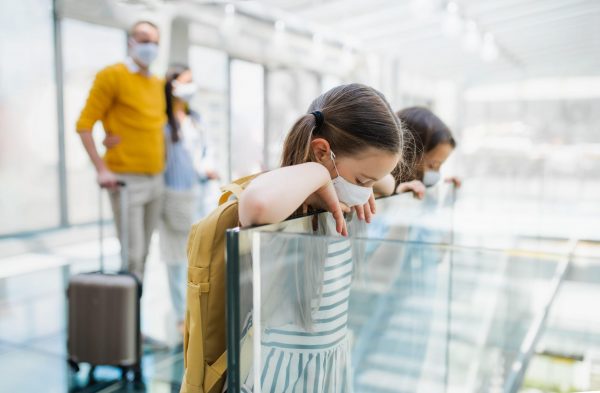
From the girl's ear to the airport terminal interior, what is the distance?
17mm

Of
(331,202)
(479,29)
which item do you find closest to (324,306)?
(331,202)

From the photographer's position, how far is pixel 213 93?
813 centimetres

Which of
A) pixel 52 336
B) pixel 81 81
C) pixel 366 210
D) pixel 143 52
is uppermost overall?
pixel 81 81

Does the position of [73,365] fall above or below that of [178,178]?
below

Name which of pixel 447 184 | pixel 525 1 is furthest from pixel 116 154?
pixel 525 1

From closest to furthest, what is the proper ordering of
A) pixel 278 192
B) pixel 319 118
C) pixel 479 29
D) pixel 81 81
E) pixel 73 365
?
pixel 278 192 < pixel 319 118 < pixel 73 365 < pixel 81 81 < pixel 479 29

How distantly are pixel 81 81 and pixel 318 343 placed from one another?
6642 millimetres

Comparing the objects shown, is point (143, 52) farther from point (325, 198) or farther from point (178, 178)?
point (325, 198)

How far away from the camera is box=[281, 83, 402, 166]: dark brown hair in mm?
1298

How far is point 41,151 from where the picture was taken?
6.78m

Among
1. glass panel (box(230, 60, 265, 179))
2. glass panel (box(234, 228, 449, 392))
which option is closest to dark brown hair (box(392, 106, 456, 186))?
glass panel (box(234, 228, 449, 392))

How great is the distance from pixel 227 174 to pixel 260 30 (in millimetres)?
2307

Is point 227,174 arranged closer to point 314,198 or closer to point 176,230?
point 176,230

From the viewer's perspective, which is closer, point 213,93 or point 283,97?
point 213,93
